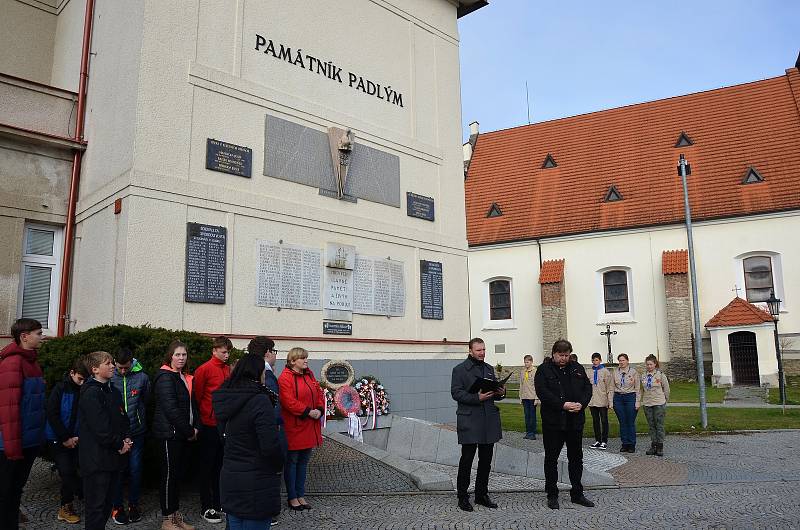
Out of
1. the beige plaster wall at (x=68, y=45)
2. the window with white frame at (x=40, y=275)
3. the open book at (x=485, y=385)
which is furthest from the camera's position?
the beige plaster wall at (x=68, y=45)

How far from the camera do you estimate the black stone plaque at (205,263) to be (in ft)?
31.9

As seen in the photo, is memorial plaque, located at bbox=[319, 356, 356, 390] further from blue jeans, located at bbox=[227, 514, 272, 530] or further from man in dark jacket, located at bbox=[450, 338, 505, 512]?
blue jeans, located at bbox=[227, 514, 272, 530]

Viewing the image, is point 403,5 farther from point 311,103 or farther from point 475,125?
point 475,125

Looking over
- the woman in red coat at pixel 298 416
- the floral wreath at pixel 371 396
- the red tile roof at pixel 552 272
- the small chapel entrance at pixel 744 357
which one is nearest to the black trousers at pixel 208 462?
the woman in red coat at pixel 298 416

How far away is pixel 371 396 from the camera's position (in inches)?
456

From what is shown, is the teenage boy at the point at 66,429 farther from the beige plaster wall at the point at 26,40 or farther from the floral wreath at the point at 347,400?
the beige plaster wall at the point at 26,40

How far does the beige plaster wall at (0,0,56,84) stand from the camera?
1158cm

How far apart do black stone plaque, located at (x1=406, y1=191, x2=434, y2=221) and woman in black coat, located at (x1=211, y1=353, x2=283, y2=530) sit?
9.36 metres

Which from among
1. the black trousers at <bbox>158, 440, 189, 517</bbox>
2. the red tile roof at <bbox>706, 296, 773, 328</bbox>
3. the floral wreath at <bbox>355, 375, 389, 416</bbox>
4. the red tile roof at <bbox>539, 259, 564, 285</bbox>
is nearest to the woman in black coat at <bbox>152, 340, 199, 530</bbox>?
the black trousers at <bbox>158, 440, 189, 517</bbox>

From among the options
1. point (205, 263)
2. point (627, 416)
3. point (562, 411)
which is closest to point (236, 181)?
point (205, 263)

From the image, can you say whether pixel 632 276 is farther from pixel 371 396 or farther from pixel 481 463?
pixel 481 463

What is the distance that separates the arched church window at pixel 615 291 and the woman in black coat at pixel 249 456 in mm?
29790

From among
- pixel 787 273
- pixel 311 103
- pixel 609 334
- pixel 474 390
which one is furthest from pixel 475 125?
pixel 474 390

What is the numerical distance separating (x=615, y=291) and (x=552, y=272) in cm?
310
